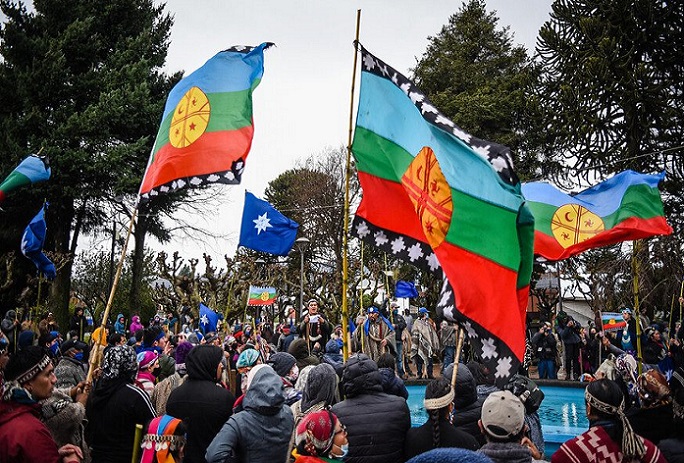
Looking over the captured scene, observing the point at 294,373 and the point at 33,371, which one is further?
the point at 294,373

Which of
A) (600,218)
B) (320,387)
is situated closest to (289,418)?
(320,387)

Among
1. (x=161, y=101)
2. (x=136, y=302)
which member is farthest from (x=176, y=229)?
(x=161, y=101)

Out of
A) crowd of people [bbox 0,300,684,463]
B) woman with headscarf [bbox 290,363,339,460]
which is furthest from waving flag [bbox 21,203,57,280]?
woman with headscarf [bbox 290,363,339,460]

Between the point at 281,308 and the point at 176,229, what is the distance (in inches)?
276

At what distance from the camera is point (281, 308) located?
35531 mm

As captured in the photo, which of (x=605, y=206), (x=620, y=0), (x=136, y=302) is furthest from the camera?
(x=136, y=302)

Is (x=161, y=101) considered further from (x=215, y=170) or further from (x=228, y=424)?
(x=228, y=424)

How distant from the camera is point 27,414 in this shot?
3.66 m

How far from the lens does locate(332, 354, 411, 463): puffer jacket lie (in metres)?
4.67

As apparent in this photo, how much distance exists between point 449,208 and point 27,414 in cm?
365

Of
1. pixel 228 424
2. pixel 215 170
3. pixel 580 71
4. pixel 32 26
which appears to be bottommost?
pixel 228 424

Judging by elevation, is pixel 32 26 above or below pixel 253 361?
above

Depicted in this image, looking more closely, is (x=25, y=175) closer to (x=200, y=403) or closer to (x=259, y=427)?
(x=200, y=403)

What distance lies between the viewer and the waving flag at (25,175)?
27.1 ft
